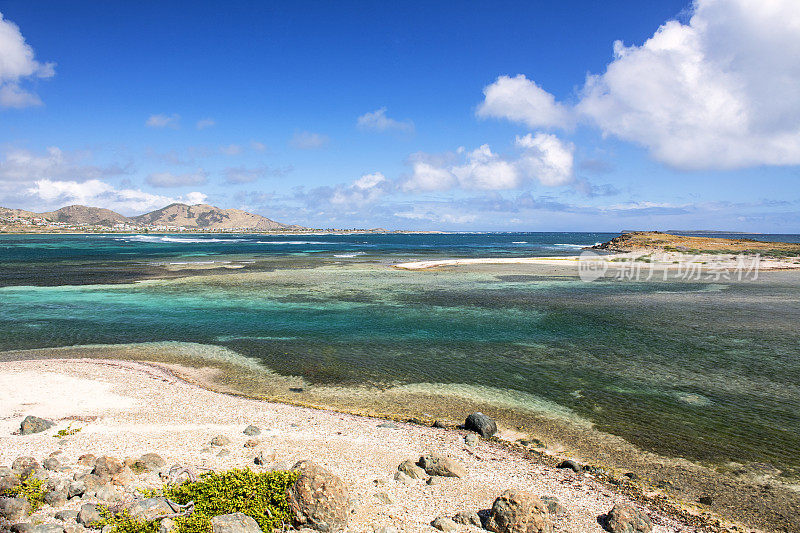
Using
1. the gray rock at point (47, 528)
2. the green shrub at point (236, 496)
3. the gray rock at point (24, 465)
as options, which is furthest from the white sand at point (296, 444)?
the green shrub at point (236, 496)

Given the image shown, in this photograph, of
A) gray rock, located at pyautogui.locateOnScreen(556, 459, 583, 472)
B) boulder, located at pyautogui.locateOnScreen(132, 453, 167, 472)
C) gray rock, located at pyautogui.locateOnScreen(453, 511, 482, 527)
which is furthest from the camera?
gray rock, located at pyautogui.locateOnScreen(556, 459, 583, 472)

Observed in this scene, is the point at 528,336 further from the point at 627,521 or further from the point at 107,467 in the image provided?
the point at 107,467

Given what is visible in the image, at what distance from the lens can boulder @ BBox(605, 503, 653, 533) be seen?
8531mm

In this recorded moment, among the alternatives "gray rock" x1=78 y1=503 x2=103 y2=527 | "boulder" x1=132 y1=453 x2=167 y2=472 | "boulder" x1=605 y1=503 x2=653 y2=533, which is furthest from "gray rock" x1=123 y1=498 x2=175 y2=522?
"boulder" x1=605 y1=503 x2=653 y2=533

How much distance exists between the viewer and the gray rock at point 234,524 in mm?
8023

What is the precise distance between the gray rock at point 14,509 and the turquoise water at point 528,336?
10273 mm

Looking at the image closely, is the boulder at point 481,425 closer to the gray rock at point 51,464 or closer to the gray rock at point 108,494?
the gray rock at point 108,494

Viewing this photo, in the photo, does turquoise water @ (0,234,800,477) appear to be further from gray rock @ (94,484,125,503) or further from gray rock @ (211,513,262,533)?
gray rock @ (211,513,262,533)

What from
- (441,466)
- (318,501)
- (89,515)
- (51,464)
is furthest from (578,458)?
(51,464)

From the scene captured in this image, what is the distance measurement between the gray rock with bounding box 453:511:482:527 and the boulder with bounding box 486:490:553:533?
9.4 inches

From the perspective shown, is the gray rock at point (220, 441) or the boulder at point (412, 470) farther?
the gray rock at point (220, 441)

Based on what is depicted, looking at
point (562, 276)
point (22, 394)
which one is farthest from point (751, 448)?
point (562, 276)

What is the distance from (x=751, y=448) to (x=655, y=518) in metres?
5.42

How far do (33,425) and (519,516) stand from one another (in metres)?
12.2
